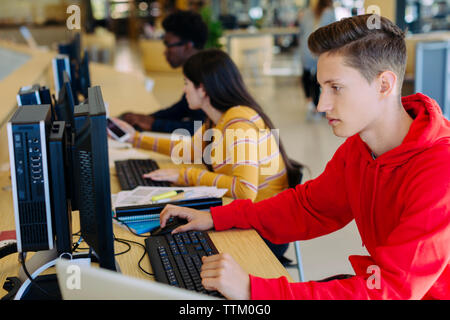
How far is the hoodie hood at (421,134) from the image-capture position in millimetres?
1063

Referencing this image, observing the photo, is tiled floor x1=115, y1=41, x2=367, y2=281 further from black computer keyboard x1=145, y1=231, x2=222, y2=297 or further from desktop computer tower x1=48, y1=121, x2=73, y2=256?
desktop computer tower x1=48, y1=121, x2=73, y2=256

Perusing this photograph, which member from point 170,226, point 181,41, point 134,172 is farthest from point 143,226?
point 181,41

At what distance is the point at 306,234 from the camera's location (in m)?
1.49

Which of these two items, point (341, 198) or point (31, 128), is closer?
point (31, 128)

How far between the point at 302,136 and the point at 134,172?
11.2ft

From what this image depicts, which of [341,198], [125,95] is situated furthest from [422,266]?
[125,95]

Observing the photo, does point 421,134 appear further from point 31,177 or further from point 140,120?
point 140,120

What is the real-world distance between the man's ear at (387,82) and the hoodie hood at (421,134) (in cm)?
8

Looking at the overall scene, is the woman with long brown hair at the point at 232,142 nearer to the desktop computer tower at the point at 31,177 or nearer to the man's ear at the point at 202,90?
the man's ear at the point at 202,90

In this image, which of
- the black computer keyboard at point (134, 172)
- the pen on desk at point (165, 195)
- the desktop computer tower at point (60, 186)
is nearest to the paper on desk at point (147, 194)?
the pen on desk at point (165, 195)

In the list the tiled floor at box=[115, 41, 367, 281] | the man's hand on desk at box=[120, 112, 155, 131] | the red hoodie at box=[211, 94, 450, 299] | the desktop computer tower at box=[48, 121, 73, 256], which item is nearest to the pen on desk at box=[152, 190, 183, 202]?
the red hoodie at box=[211, 94, 450, 299]

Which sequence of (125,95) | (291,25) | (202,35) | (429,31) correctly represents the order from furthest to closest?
(291,25), (429,31), (125,95), (202,35)

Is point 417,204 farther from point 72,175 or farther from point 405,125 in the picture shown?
point 72,175
